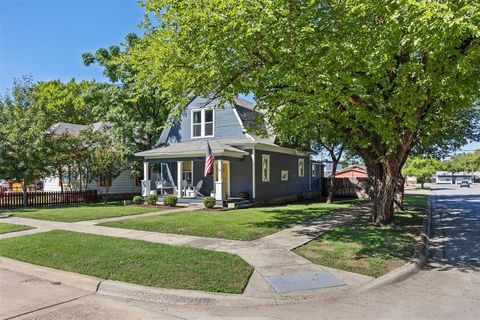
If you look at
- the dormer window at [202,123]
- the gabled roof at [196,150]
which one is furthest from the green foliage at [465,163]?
the gabled roof at [196,150]

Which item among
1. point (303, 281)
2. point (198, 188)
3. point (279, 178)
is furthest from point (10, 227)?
Result: point (279, 178)

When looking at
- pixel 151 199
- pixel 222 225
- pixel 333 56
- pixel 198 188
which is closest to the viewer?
pixel 333 56

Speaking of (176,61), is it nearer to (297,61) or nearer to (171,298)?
(297,61)

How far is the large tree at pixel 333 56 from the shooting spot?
7.95 meters

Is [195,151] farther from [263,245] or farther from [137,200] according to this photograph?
[263,245]

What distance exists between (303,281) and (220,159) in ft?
44.4

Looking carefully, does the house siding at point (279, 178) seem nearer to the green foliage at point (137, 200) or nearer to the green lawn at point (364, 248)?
the green foliage at point (137, 200)

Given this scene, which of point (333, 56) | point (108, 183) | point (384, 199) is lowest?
point (384, 199)

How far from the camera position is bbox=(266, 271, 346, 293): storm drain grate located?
20.3ft

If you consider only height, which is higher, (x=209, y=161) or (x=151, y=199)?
(x=209, y=161)

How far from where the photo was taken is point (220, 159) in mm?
19688

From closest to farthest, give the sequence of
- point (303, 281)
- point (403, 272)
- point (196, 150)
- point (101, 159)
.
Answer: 1. point (303, 281)
2. point (403, 272)
3. point (196, 150)
4. point (101, 159)

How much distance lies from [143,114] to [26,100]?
23.2 ft

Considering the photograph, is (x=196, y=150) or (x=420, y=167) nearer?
(x=196, y=150)
